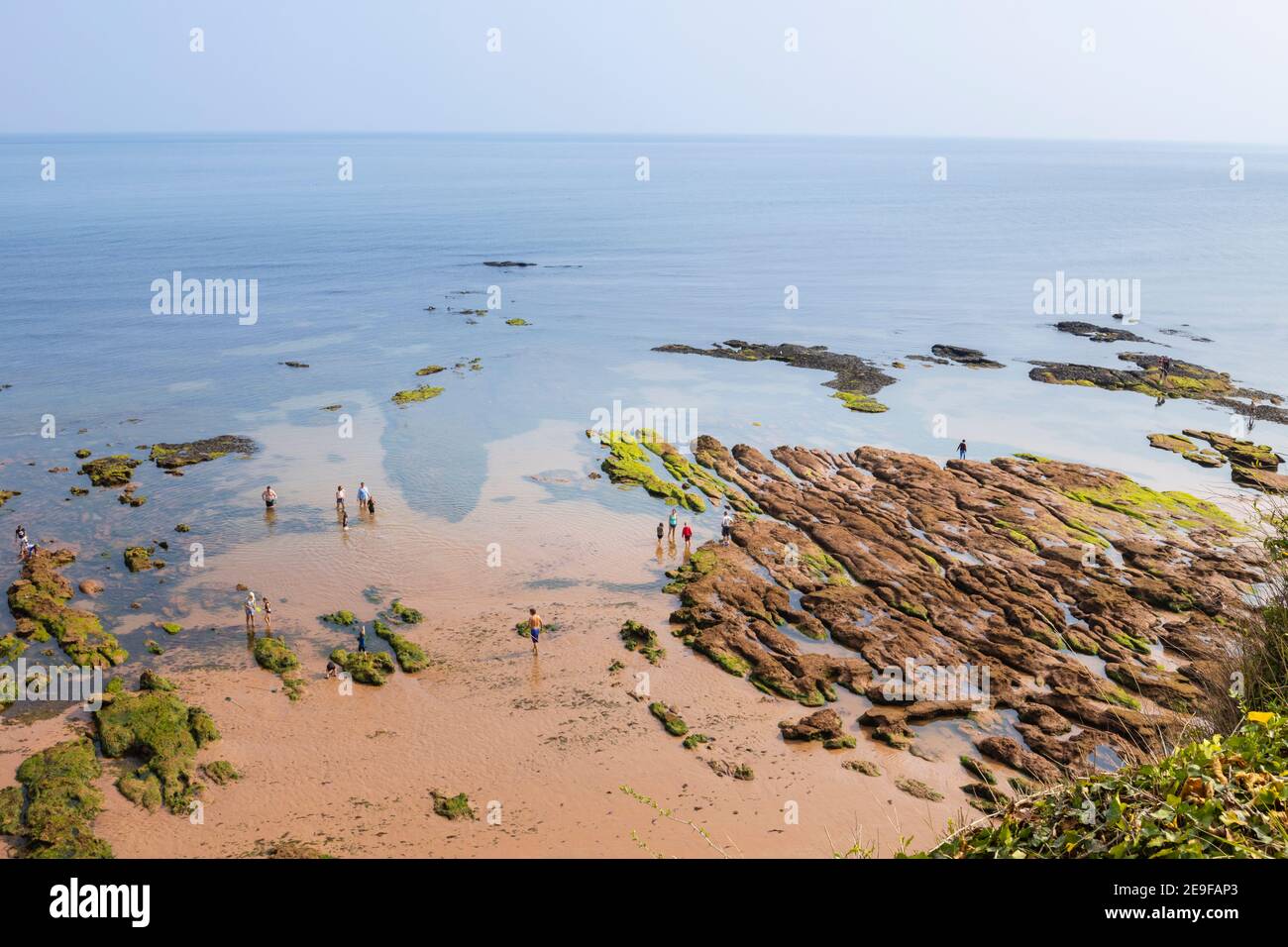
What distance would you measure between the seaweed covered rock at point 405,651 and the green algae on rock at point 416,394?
82.9 ft

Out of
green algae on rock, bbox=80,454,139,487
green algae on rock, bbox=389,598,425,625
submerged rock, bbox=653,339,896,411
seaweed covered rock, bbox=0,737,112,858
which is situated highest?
submerged rock, bbox=653,339,896,411

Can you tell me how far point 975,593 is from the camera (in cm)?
2808

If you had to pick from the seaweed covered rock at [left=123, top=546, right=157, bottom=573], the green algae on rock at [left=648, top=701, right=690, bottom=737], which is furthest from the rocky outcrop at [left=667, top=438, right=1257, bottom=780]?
the seaweed covered rock at [left=123, top=546, right=157, bottom=573]

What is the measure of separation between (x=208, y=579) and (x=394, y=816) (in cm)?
1464

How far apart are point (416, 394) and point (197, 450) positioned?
12.8m

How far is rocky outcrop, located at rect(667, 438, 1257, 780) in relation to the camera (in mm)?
22609

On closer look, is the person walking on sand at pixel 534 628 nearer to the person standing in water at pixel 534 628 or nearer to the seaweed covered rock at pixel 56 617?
the person standing in water at pixel 534 628

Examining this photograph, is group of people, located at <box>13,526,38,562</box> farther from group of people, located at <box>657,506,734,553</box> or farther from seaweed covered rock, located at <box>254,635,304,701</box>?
group of people, located at <box>657,506,734,553</box>

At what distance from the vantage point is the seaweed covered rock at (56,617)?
24000 millimetres

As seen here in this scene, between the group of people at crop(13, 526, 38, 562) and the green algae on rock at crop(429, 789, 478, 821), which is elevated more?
the group of people at crop(13, 526, 38, 562)

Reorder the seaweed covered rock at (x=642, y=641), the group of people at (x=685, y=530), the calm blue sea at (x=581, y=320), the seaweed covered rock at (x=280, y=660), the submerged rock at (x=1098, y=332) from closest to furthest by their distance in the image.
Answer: the seaweed covered rock at (x=280, y=660), the seaweed covered rock at (x=642, y=641), the group of people at (x=685, y=530), the calm blue sea at (x=581, y=320), the submerged rock at (x=1098, y=332)

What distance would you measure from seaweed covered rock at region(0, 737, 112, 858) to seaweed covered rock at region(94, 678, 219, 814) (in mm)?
642

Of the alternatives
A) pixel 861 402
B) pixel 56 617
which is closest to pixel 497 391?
pixel 861 402

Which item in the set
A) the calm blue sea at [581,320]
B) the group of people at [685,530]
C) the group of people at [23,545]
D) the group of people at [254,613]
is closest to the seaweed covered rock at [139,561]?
the group of people at [23,545]
